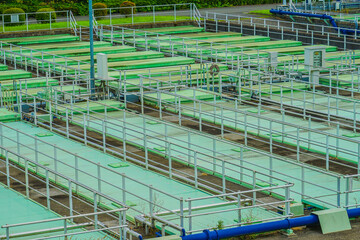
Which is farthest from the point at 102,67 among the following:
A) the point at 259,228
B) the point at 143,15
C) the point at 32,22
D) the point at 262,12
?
the point at 262,12

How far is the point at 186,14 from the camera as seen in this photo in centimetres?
6022

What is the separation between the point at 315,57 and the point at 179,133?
38.3 feet

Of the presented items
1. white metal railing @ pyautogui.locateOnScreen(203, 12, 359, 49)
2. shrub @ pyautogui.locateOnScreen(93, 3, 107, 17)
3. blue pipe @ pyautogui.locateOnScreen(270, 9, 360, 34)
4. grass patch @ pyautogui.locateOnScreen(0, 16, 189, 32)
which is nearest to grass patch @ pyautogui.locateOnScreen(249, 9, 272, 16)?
white metal railing @ pyautogui.locateOnScreen(203, 12, 359, 49)

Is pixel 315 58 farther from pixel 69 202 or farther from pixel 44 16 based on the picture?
pixel 44 16

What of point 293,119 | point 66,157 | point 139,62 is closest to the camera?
point 66,157

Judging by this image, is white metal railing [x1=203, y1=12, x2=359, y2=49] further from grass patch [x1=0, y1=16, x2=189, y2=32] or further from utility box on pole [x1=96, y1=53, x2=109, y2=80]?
utility box on pole [x1=96, y1=53, x2=109, y2=80]

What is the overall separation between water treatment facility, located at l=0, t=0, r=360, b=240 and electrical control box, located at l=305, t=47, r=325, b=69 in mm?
51

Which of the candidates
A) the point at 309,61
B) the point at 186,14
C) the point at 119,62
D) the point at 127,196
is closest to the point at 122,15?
the point at 186,14

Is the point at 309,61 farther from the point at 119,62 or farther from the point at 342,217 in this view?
the point at 342,217

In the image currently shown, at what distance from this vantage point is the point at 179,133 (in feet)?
88.4

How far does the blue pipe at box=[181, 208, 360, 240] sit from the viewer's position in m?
17.2

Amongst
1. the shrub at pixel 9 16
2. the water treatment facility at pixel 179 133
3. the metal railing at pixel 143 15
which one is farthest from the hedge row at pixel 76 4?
the water treatment facility at pixel 179 133

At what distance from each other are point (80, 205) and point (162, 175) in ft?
9.90

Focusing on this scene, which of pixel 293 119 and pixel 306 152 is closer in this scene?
pixel 306 152
